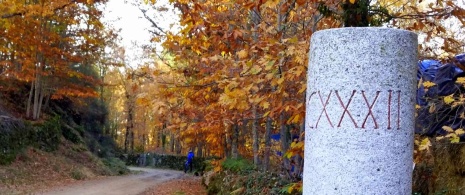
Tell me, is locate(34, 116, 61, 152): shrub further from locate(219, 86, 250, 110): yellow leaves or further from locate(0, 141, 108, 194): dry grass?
locate(219, 86, 250, 110): yellow leaves

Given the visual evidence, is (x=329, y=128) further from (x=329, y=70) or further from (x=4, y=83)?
(x=4, y=83)

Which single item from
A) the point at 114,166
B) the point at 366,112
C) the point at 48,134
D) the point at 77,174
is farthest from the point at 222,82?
the point at 114,166

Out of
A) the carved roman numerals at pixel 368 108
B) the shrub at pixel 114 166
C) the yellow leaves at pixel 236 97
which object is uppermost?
the yellow leaves at pixel 236 97

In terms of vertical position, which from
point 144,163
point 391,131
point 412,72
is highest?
point 412,72

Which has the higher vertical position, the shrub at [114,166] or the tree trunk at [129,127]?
the tree trunk at [129,127]

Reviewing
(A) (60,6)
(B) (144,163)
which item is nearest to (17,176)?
(A) (60,6)

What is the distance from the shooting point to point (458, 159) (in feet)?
27.6

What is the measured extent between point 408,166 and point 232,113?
253 inches

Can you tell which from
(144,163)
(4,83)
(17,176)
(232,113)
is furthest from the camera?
(144,163)

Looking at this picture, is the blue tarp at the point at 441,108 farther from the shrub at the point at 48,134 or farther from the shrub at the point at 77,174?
the shrub at the point at 48,134

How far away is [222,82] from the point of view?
6.11 m

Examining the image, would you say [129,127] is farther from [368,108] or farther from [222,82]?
[368,108]

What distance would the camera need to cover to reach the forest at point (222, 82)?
231 inches

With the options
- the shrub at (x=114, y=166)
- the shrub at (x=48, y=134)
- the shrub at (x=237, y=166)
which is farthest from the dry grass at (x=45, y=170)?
the shrub at (x=237, y=166)
